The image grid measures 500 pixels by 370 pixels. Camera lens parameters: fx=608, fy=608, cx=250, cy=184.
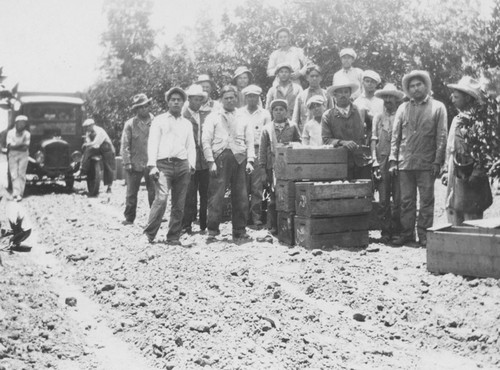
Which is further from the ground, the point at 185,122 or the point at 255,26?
the point at 255,26

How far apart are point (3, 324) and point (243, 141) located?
14.4 feet

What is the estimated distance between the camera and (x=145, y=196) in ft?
47.7

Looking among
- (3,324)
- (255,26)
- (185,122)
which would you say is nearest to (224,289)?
(3,324)

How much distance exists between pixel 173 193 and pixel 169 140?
2.28ft

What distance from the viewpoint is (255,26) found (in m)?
19.5

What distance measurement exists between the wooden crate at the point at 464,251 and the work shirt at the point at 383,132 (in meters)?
2.22

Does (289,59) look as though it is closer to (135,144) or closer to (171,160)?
(135,144)

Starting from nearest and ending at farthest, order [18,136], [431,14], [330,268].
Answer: [330,268] < [18,136] < [431,14]

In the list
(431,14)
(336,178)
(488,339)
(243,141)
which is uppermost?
(431,14)

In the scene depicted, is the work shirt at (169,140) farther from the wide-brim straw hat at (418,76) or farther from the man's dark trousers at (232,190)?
the wide-brim straw hat at (418,76)

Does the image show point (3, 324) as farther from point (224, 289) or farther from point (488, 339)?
point (488, 339)

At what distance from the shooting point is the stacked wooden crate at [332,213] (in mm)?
7129

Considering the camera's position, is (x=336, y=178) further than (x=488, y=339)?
Yes

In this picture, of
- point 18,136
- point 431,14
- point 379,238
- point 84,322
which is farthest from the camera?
point 431,14
